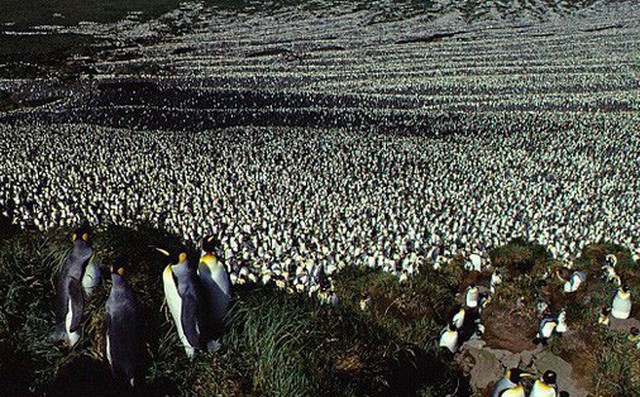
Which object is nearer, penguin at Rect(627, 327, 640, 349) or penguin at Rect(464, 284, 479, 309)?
penguin at Rect(627, 327, 640, 349)

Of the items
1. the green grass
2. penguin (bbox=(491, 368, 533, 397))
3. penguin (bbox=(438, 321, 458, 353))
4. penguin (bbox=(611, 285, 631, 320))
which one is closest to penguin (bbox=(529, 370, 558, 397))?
penguin (bbox=(491, 368, 533, 397))

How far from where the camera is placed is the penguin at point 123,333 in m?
4.83

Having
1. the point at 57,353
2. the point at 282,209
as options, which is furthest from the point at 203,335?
the point at 282,209

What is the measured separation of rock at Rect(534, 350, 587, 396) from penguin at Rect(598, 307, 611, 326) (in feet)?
5.68

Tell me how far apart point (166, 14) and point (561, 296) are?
66.4m

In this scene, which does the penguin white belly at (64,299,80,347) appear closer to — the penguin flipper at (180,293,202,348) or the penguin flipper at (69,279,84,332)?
the penguin flipper at (69,279,84,332)

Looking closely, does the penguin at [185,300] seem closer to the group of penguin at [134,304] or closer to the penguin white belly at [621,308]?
the group of penguin at [134,304]

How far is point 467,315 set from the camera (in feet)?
34.5

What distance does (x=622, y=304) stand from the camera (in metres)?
10.7

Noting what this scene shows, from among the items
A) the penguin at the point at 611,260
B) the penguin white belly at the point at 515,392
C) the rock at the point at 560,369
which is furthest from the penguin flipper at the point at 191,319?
the penguin at the point at 611,260

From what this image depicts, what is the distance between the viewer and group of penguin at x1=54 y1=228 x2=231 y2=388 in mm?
4883

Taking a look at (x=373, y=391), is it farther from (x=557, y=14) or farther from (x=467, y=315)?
(x=557, y=14)

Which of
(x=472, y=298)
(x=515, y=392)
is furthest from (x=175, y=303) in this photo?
(x=472, y=298)

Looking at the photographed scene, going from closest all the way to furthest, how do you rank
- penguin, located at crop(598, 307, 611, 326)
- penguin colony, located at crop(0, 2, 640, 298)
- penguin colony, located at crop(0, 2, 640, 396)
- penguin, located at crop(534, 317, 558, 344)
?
penguin, located at crop(534, 317, 558, 344) → penguin, located at crop(598, 307, 611, 326) → penguin colony, located at crop(0, 2, 640, 396) → penguin colony, located at crop(0, 2, 640, 298)
